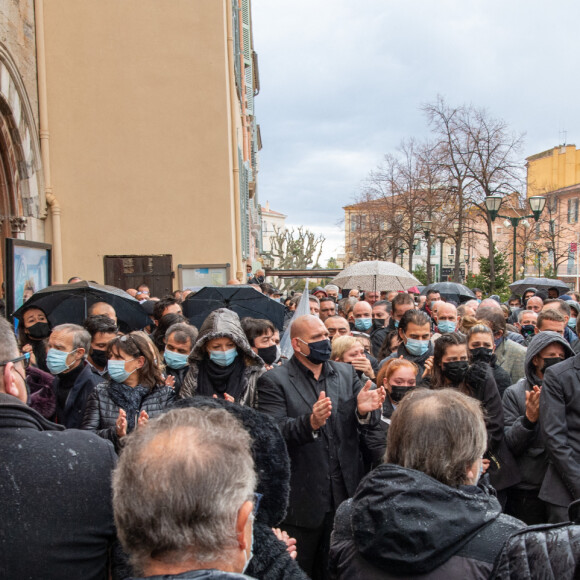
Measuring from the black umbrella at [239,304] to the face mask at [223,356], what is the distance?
344cm

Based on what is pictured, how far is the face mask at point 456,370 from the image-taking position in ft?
14.1

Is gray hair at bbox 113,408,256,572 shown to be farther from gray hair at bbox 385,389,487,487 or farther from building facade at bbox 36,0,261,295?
building facade at bbox 36,0,261,295

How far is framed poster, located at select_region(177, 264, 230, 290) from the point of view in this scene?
49.6 ft

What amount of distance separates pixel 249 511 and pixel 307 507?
228 centimetres

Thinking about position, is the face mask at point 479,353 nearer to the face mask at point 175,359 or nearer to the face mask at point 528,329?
the face mask at point 175,359

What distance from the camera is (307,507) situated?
12.1ft

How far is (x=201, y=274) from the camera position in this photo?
49.9 ft

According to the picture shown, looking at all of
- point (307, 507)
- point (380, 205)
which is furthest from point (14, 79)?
point (380, 205)

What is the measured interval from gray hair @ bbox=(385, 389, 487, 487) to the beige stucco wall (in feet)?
43.2

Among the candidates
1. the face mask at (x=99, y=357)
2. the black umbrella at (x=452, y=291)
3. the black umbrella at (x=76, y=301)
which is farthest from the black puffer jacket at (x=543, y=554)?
the black umbrella at (x=452, y=291)

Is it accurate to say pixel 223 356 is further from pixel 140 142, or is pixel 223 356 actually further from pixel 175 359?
pixel 140 142

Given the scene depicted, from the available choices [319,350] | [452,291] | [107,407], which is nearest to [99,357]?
[107,407]

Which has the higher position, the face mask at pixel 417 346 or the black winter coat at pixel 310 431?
the face mask at pixel 417 346

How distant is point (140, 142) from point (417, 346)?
37.4ft
